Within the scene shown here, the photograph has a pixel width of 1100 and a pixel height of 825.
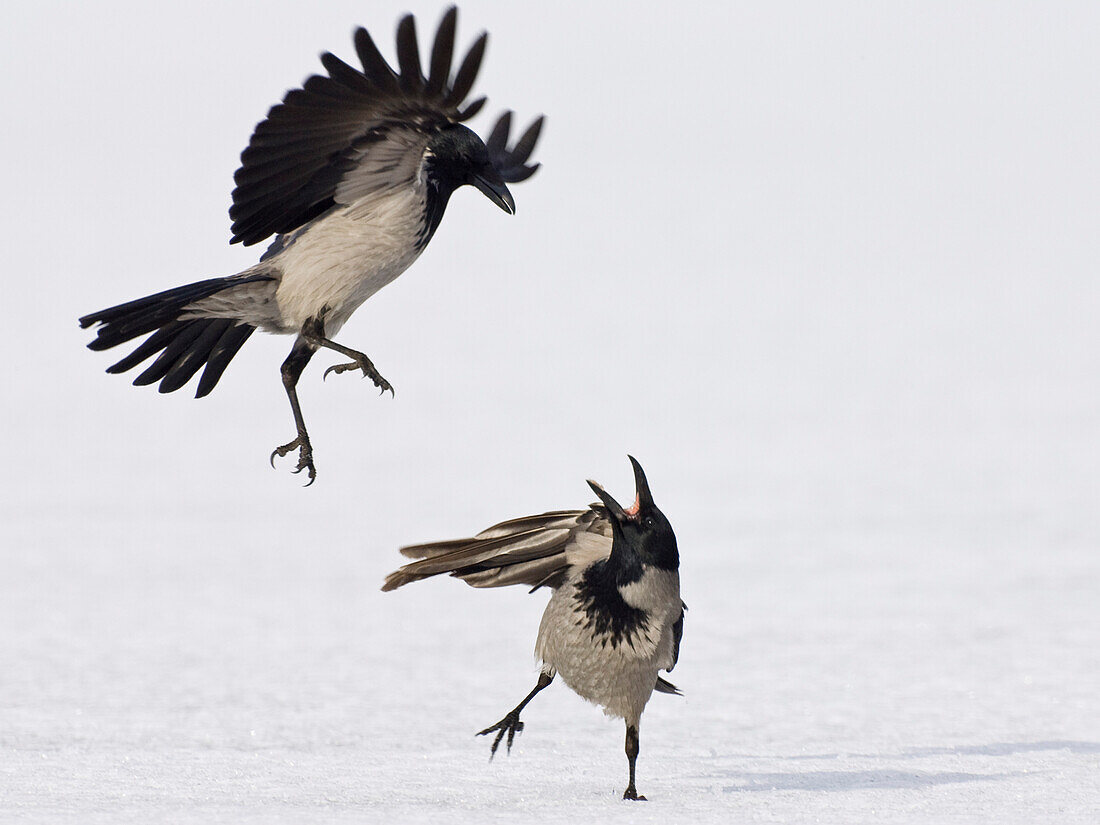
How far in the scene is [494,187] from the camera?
5168 millimetres

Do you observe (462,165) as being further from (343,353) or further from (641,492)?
(641,492)

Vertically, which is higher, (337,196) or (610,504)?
(337,196)

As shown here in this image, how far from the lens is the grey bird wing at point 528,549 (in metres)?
5.25

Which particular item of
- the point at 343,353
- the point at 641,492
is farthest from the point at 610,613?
the point at 343,353

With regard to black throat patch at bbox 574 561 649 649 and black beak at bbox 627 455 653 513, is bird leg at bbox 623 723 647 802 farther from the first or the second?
black beak at bbox 627 455 653 513

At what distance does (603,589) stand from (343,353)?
1.11 meters

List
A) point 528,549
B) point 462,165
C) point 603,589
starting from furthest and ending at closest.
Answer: point 528,549 → point 462,165 → point 603,589

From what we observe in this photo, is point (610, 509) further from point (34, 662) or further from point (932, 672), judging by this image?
point (34, 662)

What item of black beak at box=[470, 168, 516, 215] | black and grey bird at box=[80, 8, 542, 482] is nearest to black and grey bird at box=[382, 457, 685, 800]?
black and grey bird at box=[80, 8, 542, 482]

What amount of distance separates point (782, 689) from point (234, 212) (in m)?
3.18

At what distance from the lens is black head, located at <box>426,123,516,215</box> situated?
16.7ft

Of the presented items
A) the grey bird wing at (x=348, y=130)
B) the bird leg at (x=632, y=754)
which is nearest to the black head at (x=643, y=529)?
the bird leg at (x=632, y=754)

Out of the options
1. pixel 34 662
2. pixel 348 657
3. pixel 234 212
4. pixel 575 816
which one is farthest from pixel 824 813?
pixel 34 662

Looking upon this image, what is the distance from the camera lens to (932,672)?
715 cm
